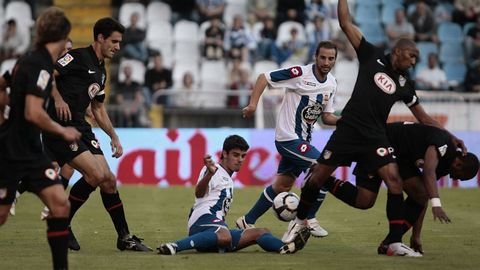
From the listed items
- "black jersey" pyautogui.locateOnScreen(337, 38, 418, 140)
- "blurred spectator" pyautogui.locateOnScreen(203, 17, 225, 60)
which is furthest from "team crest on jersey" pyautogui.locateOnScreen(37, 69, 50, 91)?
"blurred spectator" pyautogui.locateOnScreen(203, 17, 225, 60)

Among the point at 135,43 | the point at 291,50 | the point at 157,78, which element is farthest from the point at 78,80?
the point at 291,50

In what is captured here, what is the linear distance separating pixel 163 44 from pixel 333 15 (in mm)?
4349

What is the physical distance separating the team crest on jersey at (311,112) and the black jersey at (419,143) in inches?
71.3

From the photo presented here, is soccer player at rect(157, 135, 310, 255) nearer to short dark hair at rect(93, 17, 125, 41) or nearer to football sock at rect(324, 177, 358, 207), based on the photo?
football sock at rect(324, 177, 358, 207)

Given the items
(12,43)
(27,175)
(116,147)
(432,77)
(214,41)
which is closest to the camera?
(27,175)

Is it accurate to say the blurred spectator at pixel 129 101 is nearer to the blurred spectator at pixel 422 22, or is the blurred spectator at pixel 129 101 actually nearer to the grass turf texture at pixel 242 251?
the grass turf texture at pixel 242 251

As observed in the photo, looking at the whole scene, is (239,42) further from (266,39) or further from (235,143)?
(235,143)

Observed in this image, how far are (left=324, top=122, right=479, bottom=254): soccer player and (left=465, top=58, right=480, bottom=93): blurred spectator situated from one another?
14.2 meters

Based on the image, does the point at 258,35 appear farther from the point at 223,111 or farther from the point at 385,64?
the point at 385,64

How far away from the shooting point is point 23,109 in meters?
8.37

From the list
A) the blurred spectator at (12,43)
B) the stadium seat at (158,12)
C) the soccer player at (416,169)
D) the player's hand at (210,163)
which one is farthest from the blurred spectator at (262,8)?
the player's hand at (210,163)

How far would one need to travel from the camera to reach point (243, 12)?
86.8ft

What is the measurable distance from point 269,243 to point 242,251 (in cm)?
45

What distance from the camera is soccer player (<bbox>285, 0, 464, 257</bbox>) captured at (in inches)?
402
